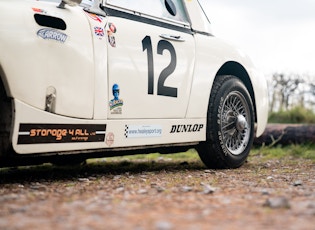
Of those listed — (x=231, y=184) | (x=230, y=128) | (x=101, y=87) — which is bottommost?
(x=231, y=184)

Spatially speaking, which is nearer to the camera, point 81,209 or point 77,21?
point 81,209

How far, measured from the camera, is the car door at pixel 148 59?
3.88 meters

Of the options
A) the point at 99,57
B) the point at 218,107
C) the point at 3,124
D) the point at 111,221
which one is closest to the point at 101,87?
the point at 99,57

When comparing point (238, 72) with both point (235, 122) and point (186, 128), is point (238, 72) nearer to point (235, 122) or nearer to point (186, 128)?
point (235, 122)

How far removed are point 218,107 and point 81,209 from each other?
259 cm

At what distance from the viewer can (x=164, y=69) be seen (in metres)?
4.26

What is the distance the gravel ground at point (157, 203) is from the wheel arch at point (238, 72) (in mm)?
1503

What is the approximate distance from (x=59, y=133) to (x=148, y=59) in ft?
3.45

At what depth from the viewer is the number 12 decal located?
163 inches

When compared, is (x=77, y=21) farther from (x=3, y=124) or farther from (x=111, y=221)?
(x=111, y=221)

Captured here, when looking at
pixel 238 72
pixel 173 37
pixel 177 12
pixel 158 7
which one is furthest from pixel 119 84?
pixel 238 72

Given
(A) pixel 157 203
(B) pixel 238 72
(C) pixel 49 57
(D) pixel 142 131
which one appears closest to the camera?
(A) pixel 157 203

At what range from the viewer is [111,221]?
2.13m

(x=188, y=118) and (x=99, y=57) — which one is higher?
(x=99, y=57)
